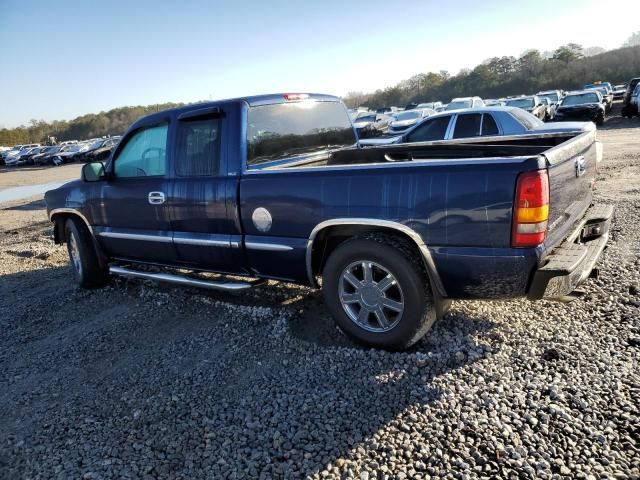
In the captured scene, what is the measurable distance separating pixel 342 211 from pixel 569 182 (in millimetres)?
1557

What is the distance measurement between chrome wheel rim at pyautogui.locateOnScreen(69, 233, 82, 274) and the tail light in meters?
4.81

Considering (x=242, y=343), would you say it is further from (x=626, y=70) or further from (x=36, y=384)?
(x=626, y=70)

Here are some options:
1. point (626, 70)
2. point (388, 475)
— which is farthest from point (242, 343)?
point (626, 70)

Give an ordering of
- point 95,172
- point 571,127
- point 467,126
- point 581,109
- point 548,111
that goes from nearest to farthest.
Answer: point 95,172 < point 571,127 < point 467,126 < point 581,109 < point 548,111

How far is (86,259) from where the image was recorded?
5586 millimetres

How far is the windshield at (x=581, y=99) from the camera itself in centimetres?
2320

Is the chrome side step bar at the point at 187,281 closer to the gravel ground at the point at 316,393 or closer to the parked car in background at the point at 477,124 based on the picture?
the gravel ground at the point at 316,393

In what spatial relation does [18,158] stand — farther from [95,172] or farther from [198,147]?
[198,147]

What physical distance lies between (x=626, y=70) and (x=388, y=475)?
70.0m

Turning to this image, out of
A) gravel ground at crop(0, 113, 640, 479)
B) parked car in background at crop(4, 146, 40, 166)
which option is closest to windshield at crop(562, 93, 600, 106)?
gravel ground at crop(0, 113, 640, 479)

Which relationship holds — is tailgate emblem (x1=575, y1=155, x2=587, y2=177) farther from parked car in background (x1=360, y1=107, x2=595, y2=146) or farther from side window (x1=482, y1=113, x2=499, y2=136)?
side window (x1=482, y1=113, x2=499, y2=136)

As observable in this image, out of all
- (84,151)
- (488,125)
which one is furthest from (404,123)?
(84,151)

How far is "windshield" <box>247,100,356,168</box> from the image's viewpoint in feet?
13.9

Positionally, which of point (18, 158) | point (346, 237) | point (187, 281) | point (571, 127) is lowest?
point (187, 281)
